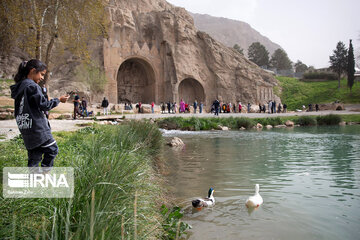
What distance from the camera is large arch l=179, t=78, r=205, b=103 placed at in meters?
50.0

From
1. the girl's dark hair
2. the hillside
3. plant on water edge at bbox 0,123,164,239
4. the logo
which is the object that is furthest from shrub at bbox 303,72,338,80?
the hillside

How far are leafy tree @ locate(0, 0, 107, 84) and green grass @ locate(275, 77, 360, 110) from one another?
3906 centimetres

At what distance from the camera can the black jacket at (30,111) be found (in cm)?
333

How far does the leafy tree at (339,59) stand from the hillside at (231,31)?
92.6 meters

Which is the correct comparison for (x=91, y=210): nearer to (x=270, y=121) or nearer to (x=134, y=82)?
(x=270, y=121)

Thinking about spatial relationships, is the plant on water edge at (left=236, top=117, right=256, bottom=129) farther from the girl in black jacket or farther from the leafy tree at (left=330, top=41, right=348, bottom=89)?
the leafy tree at (left=330, top=41, right=348, bottom=89)

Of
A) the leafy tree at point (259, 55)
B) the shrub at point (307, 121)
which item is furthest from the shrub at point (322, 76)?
the shrub at point (307, 121)

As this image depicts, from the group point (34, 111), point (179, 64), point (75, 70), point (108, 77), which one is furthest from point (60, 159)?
→ point (179, 64)

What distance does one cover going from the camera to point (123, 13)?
43281 mm

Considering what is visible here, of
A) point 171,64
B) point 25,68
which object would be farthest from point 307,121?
point 171,64

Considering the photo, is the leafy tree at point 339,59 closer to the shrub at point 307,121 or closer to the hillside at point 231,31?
the shrub at point 307,121

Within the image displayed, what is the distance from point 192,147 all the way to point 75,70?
29.6 metres

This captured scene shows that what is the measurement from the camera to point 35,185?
278 cm

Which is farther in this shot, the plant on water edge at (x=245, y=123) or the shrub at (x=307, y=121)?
the shrub at (x=307, y=121)
